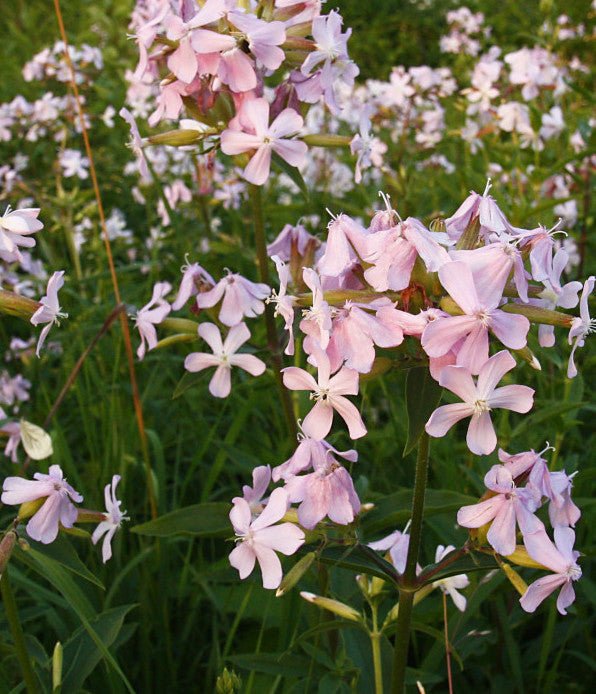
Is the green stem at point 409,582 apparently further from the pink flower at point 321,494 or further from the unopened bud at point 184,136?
the unopened bud at point 184,136

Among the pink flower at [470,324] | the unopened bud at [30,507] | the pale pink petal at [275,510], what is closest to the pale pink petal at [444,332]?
the pink flower at [470,324]

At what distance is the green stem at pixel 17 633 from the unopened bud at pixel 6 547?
0.16 ft

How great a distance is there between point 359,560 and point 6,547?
0.36 metres

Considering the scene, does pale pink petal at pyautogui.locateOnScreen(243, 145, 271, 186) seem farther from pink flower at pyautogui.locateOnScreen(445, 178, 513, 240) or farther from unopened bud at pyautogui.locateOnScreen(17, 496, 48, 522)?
unopened bud at pyautogui.locateOnScreen(17, 496, 48, 522)

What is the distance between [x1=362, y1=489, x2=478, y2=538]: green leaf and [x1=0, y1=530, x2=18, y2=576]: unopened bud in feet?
1.29

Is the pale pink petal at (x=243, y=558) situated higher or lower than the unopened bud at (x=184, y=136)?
lower

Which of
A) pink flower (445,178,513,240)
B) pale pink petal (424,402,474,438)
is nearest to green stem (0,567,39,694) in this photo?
pale pink petal (424,402,474,438)

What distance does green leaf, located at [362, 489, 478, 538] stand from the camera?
1.04m

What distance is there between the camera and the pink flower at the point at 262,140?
45.3 inches

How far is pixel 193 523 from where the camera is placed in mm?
1059

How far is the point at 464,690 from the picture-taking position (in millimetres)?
1304

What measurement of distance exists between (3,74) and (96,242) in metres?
2.87

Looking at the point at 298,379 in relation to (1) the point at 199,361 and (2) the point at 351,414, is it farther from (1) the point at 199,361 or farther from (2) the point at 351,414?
(1) the point at 199,361

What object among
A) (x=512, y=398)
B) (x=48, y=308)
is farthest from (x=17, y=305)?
(x=512, y=398)
